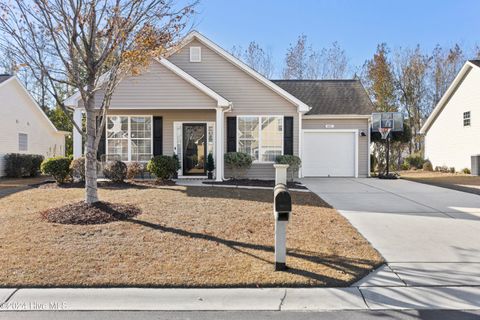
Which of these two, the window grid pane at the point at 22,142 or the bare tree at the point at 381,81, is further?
the bare tree at the point at 381,81

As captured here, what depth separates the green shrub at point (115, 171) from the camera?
40.3 ft

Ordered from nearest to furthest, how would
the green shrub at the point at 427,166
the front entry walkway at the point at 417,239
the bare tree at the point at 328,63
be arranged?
1. the front entry walkway at the point at 417,239
2. the green shrub at the point at 427,166
3. the bare tree at the point at 328,63

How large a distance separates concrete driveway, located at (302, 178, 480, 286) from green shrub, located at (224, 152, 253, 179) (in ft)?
12.0

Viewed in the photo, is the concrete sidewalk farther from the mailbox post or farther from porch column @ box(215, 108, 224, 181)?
porch column @ box(215, 108, 224, 181)

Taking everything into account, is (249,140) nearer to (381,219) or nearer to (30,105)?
(381,219)

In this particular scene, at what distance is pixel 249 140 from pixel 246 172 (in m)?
1.41

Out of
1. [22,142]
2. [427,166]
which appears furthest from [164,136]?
[427,166]

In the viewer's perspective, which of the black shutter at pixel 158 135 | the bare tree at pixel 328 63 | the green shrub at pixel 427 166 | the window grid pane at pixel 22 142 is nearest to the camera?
the black shutter at pixel 158 135

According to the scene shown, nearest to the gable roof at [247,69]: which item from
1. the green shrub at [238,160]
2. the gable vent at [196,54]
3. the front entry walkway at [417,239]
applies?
the gable vent at [196,54]

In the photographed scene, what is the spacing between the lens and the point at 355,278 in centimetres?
439

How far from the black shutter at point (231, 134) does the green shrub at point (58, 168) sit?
637cm

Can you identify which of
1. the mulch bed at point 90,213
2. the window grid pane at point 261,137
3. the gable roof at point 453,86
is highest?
the gable roof at point 453,86

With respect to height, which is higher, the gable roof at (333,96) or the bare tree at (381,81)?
the bare tree at (381,81)

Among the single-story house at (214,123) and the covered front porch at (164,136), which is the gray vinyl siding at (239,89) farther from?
the covered front porch at (164,136)
